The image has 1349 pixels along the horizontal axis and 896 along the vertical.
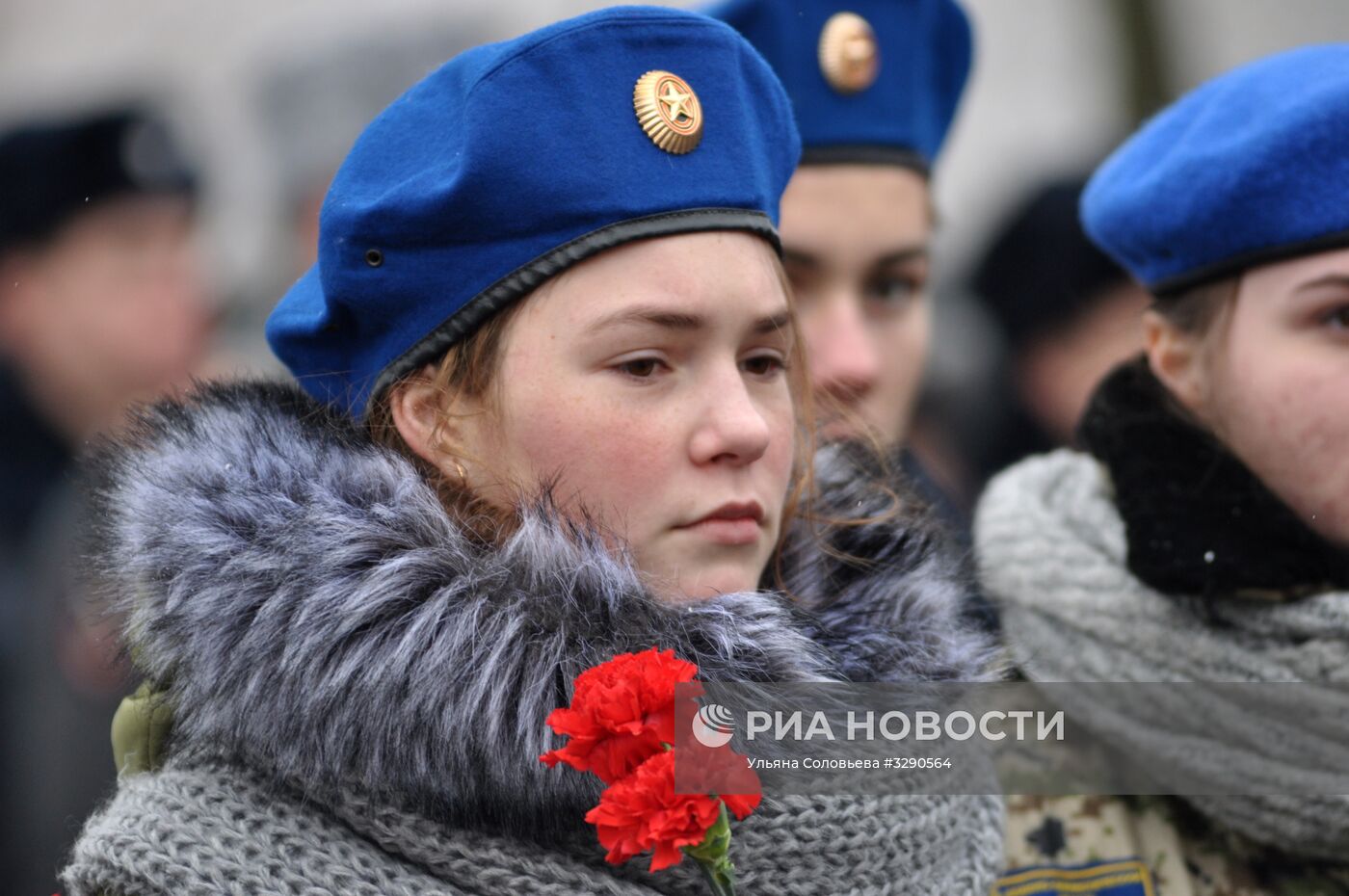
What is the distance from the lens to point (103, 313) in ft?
12.7

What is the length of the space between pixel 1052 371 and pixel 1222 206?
2.56 metres

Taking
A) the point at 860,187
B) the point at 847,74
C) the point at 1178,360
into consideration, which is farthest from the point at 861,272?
the point at 1178,360

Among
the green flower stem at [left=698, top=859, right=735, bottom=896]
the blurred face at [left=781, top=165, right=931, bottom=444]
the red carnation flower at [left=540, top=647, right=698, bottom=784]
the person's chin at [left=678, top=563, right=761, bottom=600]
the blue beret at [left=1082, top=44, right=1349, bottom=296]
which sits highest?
the blurred face at [left=781, top=165, right=931, bottom=444]

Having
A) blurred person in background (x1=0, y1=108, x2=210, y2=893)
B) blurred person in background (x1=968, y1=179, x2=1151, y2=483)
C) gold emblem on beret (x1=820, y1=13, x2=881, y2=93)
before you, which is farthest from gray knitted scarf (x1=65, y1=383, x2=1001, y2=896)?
blurred person in background (x1=968, y1=179, x2=1151, y2=483)

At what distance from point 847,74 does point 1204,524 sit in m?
1.24

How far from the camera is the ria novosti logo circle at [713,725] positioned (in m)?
1.63

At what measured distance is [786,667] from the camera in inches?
72.6

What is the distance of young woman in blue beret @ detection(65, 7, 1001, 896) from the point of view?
5.73ft

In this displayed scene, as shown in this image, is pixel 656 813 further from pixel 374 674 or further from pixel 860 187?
pixel 860 187

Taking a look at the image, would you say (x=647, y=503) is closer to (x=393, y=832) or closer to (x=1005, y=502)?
(x=393, y=832)

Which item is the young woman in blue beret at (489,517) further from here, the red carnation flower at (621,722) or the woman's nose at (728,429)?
the red carnation flower at (621,722)

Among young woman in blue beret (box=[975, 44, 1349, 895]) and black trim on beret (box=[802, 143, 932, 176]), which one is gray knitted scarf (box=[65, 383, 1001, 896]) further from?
black trim on beret (box=[802, 143, 932, 176])

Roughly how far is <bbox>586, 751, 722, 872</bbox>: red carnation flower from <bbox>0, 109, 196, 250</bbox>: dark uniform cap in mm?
3102

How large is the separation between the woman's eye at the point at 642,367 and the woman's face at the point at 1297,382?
92 cm
